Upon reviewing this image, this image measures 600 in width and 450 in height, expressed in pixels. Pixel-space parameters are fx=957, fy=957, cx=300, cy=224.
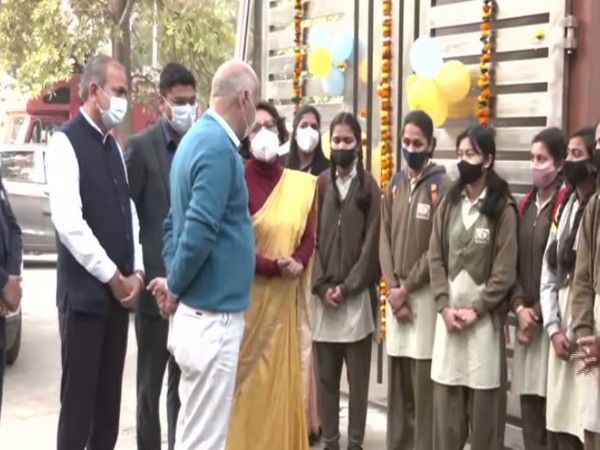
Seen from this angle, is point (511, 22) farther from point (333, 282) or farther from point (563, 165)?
point (333, 282)

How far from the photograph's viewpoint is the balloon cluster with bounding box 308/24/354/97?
735 centimetres

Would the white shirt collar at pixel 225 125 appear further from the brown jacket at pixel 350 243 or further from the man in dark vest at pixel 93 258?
the brown jacket at pixel 350 243

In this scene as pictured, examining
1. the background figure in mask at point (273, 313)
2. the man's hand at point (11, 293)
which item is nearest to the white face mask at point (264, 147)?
the background figure in mask at point (273, 313)

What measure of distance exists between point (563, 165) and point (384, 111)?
2.36 m

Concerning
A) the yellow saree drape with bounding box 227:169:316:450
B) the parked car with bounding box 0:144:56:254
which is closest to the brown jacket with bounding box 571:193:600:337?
the yellow saree drape with bounding box 227:169:316:450

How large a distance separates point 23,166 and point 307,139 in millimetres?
9510

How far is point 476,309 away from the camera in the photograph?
16.5ft

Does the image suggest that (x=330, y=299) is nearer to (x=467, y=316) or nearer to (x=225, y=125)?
(x=467, y=316)

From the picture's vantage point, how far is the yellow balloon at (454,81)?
6074 millimetres

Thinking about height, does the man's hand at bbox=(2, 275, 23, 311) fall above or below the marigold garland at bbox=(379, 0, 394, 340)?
below

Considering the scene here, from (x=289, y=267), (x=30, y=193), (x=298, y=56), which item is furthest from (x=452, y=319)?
(x=30, y=193)

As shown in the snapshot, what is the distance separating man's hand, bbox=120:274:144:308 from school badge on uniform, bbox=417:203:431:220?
163cm

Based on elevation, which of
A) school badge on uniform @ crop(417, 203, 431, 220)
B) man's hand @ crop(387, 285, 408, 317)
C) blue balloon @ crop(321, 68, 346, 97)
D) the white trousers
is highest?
blue balloon @ crop(321, 68, 346, 97)

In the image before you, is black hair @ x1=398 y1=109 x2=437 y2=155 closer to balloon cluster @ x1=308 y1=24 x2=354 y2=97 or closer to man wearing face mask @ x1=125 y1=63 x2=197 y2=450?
man wearing face mask @ x1=125 y1=63 x2=197 y2=450
